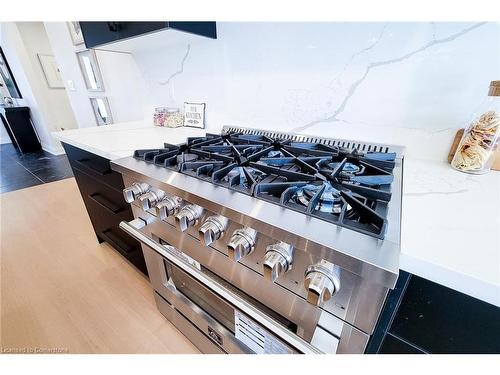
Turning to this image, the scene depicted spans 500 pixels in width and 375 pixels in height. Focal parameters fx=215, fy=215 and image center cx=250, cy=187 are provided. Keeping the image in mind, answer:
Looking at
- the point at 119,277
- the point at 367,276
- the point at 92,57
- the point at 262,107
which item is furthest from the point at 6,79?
the point at 367,276

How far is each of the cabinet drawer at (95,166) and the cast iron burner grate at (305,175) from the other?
0.85 ft

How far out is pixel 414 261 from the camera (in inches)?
13.1

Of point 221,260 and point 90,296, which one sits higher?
point 221,260

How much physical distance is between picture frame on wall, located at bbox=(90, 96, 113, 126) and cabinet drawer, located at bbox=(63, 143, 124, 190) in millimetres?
913

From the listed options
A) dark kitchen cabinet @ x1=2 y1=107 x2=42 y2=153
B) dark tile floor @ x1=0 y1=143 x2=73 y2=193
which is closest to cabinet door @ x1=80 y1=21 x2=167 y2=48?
dark tile floor @ x1=0 y1=143 x2=73 y2=193

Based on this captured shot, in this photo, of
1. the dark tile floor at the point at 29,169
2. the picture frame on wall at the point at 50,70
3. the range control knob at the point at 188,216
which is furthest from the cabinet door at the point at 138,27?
the picture frame on wall at the point at 50,70

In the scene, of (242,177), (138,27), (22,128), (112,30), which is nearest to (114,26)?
(112,30)

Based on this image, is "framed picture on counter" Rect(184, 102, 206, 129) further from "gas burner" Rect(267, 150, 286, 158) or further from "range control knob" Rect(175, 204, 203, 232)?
"range control knob" Rect(175, 204, 203, 232)

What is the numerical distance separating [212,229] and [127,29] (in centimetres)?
106

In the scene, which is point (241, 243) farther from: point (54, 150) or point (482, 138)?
point (54, 150)

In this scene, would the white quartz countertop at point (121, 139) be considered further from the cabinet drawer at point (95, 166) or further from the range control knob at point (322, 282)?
the range control knob at point (322, 282)

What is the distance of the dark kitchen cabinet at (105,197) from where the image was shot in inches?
38.7
